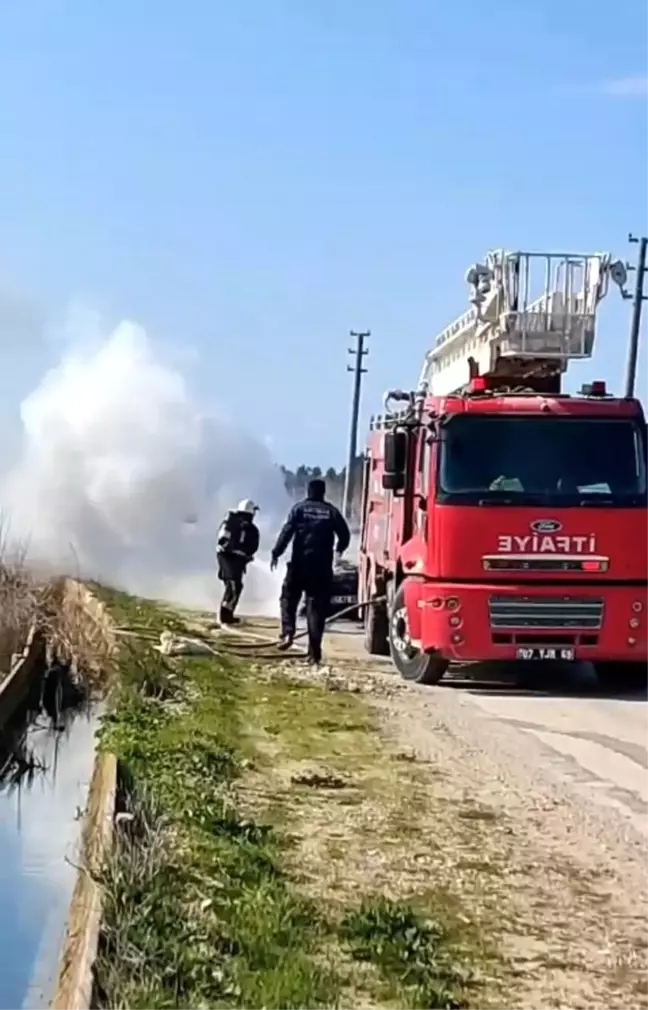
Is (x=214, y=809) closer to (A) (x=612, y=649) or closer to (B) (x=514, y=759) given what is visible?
(B) (x=514, y=759)

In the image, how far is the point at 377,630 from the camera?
64.4 feet

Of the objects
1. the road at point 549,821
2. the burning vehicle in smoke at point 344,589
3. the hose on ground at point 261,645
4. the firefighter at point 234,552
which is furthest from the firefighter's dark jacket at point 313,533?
the burning vehicle in smoke at point 344,589

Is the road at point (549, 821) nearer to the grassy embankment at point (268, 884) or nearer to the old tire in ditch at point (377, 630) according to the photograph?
the grassy embankment at point (268, 884)

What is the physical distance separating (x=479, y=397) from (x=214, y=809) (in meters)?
7.62

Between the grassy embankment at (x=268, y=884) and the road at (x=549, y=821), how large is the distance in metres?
0.28

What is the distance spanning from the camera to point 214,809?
29.7ft

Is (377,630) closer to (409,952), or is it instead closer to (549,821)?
(549,821)

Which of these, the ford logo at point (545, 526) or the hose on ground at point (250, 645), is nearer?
the ford logo at point (545, 526)

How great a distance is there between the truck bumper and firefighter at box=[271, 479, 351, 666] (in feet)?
6.65

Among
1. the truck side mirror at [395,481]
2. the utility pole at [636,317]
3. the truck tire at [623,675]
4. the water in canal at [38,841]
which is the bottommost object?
the water in canal at [38,841]

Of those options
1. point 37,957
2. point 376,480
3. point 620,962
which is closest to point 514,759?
point 37,957

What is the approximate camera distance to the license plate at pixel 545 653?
15414 millimetres

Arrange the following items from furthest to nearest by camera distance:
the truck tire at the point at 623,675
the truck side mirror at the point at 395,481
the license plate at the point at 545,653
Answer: the truck tire at the point at 623,675 < the truck side mirror at the point at 395,481 < the license plate at the point at 545,653

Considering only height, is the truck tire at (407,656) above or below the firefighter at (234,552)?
below
